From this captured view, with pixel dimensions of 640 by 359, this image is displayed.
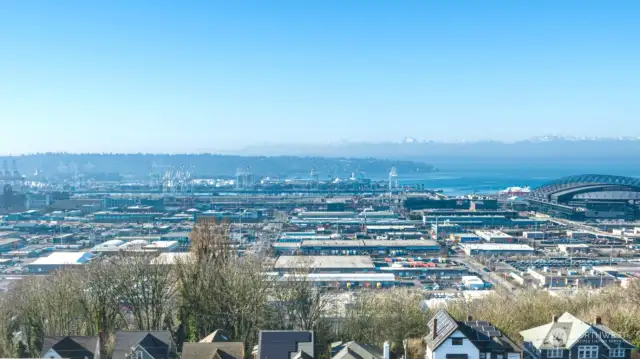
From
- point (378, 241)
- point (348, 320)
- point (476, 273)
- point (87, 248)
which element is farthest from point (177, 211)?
point (348, 320)

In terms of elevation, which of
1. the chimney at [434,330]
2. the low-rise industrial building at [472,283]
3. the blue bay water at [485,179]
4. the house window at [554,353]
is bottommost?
the low-rise industrial building at [472,283]

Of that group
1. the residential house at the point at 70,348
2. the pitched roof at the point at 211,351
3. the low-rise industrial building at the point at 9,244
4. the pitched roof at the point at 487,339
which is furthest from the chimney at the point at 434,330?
the low-rise industrial building at the point at 9,244

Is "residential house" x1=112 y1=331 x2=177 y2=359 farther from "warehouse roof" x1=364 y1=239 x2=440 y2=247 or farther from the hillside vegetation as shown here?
"warehouse roof" x1=364 y1=239 x2=440 y2=247

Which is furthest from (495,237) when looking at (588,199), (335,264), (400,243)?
(588,199)

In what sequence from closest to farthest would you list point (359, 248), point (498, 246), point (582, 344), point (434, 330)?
point (582, 344) → point (434, 330) → point (359, 248) → point (498, 246)

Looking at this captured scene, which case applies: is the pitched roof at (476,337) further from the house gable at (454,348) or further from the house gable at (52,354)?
the house gable at (52,354)

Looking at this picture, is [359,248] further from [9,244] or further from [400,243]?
[9,244]
